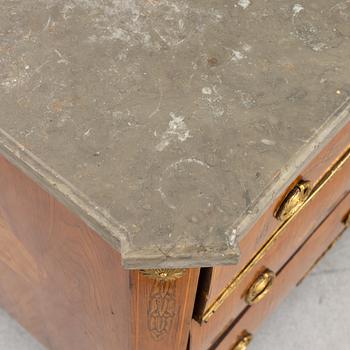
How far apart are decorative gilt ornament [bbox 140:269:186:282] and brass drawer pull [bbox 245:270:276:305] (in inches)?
12.1

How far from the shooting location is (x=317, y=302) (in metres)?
1.40

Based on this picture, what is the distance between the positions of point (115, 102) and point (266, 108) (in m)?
0.16

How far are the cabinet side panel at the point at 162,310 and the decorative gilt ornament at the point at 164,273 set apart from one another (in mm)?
20

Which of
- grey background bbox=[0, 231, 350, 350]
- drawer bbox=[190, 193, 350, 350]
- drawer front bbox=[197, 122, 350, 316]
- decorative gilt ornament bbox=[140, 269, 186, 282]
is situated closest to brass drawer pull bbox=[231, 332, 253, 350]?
drawer bbox=[190, 193, 350, 350]

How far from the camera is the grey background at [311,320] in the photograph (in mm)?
1328

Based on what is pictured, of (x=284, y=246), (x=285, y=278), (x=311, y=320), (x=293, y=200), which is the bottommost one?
(x=311, y=320)

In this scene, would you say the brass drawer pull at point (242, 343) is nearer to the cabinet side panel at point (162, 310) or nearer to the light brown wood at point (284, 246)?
the light brown wood at point (284, 246)

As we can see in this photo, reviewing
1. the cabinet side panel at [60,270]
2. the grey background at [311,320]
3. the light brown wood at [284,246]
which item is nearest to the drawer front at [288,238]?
the light brown wood at [284,246]

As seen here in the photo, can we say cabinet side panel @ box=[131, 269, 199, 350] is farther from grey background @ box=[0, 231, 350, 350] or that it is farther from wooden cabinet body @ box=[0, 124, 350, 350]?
grey background @ box=[0, 231, 350, 350]

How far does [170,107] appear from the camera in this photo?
2.13ft

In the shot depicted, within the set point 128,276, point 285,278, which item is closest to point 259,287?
point 285,278

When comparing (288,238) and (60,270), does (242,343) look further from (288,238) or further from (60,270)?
(60,270)

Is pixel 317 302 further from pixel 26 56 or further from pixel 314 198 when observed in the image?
pixel 26 56

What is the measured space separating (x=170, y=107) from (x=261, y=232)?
0.68ft
